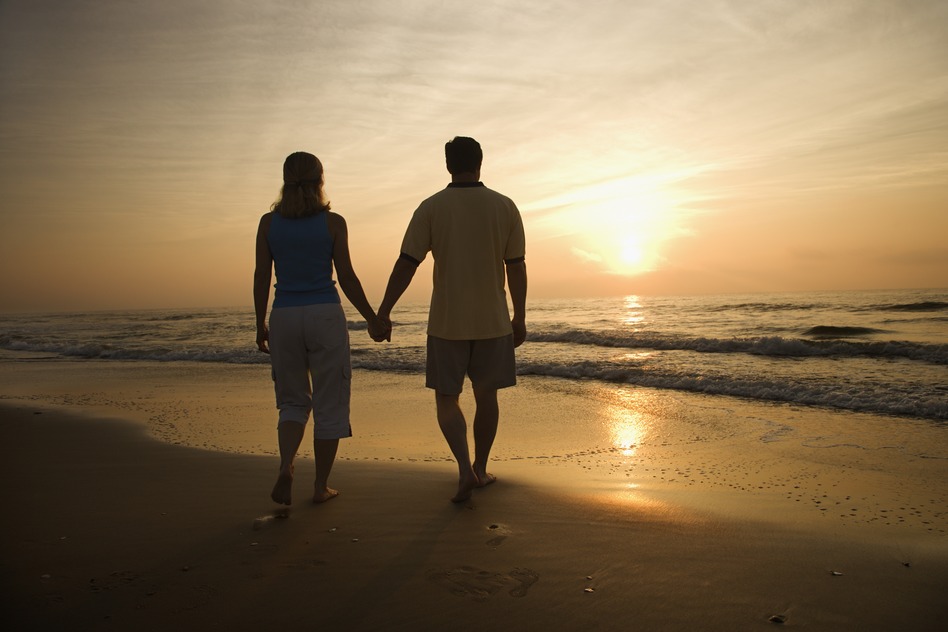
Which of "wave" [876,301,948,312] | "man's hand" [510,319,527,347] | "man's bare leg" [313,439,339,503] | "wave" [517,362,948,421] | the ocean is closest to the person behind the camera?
"man's bare leg" [313,439,339,503]

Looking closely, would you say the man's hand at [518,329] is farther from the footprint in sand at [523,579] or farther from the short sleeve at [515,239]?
the footprint in sand at [523,579]

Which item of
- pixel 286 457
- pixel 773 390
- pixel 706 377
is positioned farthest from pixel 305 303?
pixel 706 377

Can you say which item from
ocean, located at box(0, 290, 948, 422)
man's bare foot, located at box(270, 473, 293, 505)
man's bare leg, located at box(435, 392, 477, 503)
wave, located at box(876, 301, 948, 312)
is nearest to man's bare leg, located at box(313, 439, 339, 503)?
man's bare foot, located at box(270, 473, 293, 505)

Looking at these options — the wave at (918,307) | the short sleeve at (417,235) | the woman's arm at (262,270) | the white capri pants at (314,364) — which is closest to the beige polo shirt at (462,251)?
the short sleeve at (417,235)

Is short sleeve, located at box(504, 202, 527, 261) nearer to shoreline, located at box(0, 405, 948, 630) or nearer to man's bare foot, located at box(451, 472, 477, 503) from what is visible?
man's bare foot, located at box(451, 472, 477, 503)

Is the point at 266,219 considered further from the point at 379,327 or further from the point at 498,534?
the point at 498,534

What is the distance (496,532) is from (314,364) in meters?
1.31

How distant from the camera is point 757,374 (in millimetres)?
9828

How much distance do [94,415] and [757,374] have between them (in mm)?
9305

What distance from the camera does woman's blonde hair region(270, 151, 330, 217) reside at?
3.28 metres

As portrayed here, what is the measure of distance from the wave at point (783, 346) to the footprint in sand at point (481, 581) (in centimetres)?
1224

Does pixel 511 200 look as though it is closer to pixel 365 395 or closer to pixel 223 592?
pixel 223 592

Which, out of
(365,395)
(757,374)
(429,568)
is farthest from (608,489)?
(757,374)

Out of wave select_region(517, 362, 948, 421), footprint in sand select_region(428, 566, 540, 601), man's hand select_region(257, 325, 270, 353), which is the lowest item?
wave select_region(517, 362, 948, 421)
